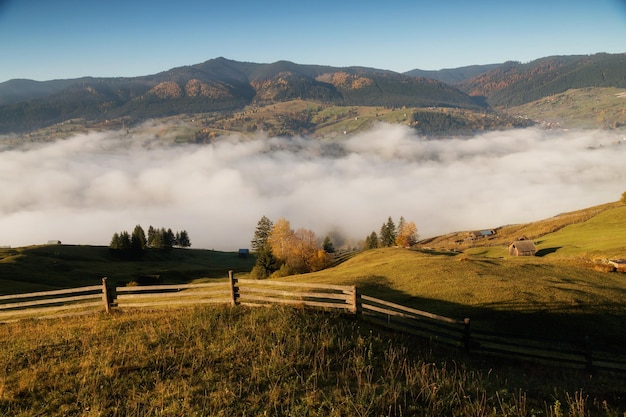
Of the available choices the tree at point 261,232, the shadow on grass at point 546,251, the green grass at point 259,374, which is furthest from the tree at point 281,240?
the green grass at point 259,374

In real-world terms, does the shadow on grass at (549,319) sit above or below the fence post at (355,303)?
below

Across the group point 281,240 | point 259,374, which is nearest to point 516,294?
point 259,374

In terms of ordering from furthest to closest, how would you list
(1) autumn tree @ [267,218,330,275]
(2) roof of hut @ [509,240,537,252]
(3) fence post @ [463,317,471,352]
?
1. (1) autumn tree @ [267,218,330,275]
2. (2) roof of hut @ [509,240,537,252]
3. (3) fence post @ [463,317,471,352]

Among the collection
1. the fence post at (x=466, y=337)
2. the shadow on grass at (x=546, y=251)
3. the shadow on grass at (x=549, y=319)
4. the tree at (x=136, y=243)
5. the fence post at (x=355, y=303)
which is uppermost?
the fence post at (x=355, y=303)

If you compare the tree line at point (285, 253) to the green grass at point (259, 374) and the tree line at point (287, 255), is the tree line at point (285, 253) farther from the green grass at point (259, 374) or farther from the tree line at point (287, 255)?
the green grass at point (259, 374)

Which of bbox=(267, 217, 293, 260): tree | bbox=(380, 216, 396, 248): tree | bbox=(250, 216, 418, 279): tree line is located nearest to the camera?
bbox=(250, 216, 418, 279): tree line

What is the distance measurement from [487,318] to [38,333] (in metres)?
30.4

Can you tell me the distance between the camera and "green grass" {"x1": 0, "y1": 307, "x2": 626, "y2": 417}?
36.5 feet

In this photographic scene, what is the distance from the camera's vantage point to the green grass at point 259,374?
36.5ft

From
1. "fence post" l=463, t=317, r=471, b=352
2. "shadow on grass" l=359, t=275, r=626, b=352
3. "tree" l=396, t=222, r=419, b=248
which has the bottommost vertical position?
"tree" l=396, t=222, r=419, b=248

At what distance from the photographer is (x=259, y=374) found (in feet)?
42.2

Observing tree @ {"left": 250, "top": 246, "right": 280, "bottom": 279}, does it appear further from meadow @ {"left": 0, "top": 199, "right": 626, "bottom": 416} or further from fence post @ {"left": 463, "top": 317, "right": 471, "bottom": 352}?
fence post @ {"left": 463, "top": 317, "right": 471, "bottom": 352}

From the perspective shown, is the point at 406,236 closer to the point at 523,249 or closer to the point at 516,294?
the point at 523,249

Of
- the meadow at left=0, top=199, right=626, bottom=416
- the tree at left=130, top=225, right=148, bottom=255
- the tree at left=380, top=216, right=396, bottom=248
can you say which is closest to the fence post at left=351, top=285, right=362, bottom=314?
the meadow at left=0, top=199, right=626, bottom=416
